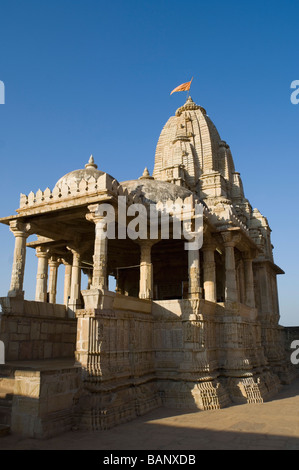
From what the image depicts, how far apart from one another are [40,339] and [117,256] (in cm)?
782

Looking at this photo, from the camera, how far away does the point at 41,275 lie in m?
16.8

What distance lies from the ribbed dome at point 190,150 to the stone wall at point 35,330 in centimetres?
1142

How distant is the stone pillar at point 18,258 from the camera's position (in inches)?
500

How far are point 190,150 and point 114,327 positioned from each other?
15981mm

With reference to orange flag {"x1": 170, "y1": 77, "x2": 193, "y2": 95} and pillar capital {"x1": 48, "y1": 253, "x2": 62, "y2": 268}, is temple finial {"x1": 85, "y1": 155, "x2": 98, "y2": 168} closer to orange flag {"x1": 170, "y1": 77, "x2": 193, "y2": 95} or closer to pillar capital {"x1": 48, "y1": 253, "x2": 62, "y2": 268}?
pillar capital {"x1": 48, "y1": 253, "x2": 62, "y2": 268}

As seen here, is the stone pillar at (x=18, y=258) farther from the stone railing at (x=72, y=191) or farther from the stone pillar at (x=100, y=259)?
the stone pillar at (x=100, y=259)

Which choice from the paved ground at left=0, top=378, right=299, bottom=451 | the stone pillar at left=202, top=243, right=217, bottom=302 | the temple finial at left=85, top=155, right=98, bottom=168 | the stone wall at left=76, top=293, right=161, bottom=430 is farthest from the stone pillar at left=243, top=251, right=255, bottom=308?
the temple finial at left=85, top=155, right=98, bottom=168

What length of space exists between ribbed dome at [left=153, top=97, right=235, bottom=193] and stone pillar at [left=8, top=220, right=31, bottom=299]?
11086 mm

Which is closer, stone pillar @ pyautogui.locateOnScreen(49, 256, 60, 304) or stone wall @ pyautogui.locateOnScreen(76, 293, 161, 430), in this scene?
stone wall @ pyautogui.locateOnScreen(76, 293, 161, 430)

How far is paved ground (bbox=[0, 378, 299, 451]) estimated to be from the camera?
25.9ft
